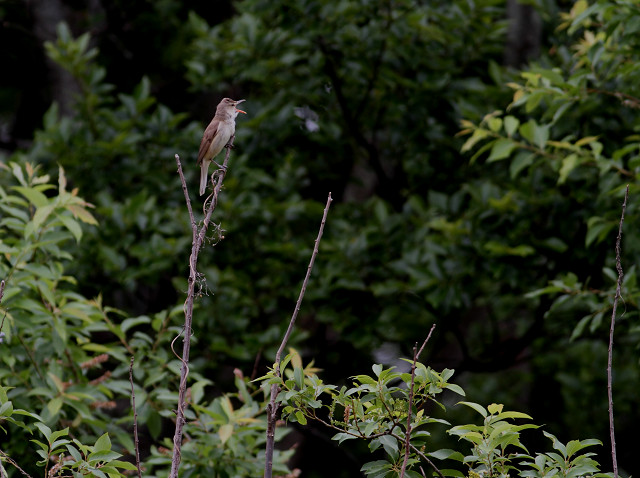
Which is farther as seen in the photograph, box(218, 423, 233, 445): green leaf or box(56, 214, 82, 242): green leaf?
box(56, 214, 82, 242): green leaf

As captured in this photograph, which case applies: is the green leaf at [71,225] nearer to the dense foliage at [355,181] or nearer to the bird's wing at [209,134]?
the bird's wing at [209,134]

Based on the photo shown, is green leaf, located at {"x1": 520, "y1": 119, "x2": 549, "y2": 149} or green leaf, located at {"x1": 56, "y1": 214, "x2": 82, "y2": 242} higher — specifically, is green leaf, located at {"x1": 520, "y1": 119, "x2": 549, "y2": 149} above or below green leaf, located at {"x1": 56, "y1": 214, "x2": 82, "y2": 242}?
above

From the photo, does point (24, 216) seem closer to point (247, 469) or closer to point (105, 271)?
point (247, 469)

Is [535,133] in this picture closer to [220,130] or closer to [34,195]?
[220,130]

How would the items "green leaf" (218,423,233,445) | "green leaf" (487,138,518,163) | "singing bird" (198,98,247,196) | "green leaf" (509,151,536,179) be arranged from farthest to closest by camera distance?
"green leaf" (509,151,536,179)
"green leaf" (487,138,518,163)
"singing bird" (198,98,247,196)
"green leaf" (218,423,233,445)

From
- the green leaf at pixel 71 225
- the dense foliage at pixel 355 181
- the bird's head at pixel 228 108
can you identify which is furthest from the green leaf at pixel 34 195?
the dense foliage at pixel 355 181

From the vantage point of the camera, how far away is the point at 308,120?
263 inches

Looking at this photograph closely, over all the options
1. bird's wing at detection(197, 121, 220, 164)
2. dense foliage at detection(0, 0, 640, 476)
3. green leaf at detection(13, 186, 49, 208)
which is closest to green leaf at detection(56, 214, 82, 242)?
green leaf at detection(13, 186, 49, 208)

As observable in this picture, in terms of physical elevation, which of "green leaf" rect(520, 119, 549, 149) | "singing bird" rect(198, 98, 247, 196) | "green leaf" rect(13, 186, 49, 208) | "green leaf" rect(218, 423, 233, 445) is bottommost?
"green leaf" rect(218, 423, 233, 445)

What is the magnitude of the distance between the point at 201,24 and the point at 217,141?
3.17m

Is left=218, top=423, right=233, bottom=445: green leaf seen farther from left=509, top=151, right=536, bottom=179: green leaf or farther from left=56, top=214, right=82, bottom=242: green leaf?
left=509, top=151, right=536, bottom=179: green leaf

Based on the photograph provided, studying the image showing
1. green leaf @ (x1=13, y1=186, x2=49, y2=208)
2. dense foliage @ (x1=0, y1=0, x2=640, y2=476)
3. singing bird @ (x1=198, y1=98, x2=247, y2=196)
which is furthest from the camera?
dense foliage @ (x1=0, y1=0, x2=640, y2=476)

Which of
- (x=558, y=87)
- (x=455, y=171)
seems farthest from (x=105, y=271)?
(x=558, y=87)

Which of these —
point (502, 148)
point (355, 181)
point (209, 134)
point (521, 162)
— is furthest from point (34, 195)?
point (355, 181)
